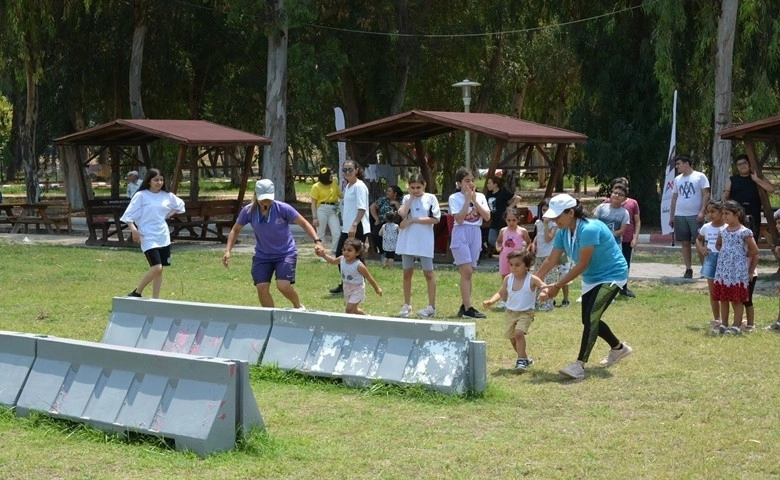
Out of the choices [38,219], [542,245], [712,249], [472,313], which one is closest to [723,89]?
[542,245]

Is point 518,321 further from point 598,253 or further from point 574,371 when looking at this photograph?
point 598,253

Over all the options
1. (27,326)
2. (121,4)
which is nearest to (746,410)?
(27,326)

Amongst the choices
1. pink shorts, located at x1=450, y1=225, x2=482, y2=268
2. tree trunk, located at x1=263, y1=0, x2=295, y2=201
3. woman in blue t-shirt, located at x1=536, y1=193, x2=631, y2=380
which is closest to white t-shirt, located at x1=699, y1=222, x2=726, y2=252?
pink shorts, located at x1=450, y1=225, x2=482, y2=268

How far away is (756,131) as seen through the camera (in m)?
18.0

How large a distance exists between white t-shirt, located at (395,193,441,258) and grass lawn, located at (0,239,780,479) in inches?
46.7

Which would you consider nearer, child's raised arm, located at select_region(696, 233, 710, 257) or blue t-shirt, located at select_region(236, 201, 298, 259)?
blue t-shirt, located at select_region(236, 201, 298, 259)

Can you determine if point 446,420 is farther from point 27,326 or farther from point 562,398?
point 27,326

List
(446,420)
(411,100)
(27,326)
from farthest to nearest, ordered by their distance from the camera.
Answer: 1. (411,100)
2. (27,326)
3. (446,420)

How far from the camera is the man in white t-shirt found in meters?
16.6

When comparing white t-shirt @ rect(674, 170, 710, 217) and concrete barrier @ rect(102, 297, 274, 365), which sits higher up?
white t-shirt @ rect(674, 170, 710, 217)

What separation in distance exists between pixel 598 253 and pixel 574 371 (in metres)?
1.00

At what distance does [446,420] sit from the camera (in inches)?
326

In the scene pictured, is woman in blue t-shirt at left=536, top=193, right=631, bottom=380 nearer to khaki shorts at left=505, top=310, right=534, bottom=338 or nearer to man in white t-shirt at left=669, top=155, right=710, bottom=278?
khaki shorts at left=505, top=310, right=534, bottom=338

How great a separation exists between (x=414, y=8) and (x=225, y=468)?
2954 cm
